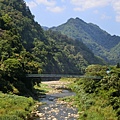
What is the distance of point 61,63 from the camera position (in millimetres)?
191625

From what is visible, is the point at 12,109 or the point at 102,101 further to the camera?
the point at 102,101

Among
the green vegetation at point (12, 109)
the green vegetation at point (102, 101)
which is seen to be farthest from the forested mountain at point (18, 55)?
the green vegetation at point (102, 101)

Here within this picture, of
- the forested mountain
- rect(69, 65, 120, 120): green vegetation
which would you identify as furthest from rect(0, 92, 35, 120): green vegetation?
the forested mountain

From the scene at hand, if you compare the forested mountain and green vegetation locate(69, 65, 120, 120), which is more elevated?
the forested mountain

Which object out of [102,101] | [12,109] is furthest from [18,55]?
[12,109]

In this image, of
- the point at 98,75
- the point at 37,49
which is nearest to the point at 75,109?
the point at 98,75

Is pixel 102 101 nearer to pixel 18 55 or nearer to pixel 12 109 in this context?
pixel 12 109

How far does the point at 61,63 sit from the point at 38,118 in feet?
490

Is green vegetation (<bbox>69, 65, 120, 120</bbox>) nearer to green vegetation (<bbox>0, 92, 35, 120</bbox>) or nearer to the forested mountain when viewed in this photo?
green vegetation (<bbox>0, 92, 35, 120</bbox>)

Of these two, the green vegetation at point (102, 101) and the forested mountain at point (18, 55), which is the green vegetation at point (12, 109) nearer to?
the green vegetation at point (102, 101)

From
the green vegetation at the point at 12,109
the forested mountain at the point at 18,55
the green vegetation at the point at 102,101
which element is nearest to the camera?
the green vegetation at the point at 12,109

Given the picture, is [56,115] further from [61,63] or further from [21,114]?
[61,63]

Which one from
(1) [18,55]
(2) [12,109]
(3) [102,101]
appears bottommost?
(2) [12,109]

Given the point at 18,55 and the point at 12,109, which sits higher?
the point at 18,55
